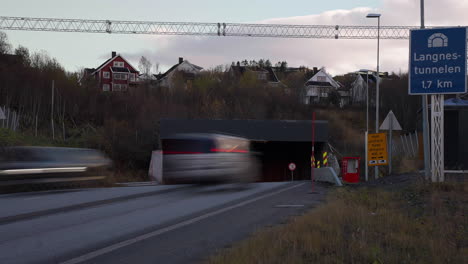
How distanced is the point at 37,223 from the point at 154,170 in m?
28.5

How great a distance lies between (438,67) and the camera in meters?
17.0

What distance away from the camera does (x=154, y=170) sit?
3978 cm

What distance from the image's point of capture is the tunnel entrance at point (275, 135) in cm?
4262

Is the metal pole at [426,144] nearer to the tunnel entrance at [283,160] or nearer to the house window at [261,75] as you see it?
the tunnel entrance at [283,160]

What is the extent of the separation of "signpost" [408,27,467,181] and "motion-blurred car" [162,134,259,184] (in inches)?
240

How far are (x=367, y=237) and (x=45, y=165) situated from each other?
1213 centimetres

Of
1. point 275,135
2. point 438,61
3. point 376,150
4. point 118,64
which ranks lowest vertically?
point 376,150

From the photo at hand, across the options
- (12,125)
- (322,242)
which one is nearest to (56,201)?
(322,242)

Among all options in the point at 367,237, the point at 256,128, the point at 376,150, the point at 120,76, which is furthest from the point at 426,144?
the point at 120,76

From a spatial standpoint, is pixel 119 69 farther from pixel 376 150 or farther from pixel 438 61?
pixel 438 61

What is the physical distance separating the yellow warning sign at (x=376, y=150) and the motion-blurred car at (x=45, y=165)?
12.8m

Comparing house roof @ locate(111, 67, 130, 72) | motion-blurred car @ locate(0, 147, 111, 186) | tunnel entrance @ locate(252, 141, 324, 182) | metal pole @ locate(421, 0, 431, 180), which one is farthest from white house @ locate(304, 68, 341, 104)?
motion-blurred car @ locate(0, 147, 111, 186)

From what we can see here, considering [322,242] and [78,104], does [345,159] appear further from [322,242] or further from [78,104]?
[78,104]

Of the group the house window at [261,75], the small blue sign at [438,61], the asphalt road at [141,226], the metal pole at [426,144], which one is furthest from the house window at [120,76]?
the small blue sign at [438,61]
